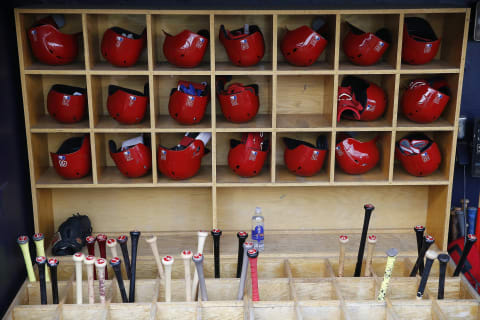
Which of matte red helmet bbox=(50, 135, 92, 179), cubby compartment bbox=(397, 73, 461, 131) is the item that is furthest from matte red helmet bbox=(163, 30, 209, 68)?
cubby compartment bbox=(397, 73, 461, 131)

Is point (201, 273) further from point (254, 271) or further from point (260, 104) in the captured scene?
point (260, 104)

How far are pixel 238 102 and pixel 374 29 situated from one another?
0.94m

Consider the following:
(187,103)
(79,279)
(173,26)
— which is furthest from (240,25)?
(79,279)

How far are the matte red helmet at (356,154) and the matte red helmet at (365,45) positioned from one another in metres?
0.46

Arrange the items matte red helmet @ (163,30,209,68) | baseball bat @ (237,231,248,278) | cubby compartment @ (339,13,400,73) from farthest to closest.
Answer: cubby compartment @ (339,13,400,73), matte red helmet @ (163,30,209,68), baseball bat @ (237,231,248,278)

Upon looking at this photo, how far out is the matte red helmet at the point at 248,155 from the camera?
3131 millimetres

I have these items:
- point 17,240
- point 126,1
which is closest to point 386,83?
point 126,1

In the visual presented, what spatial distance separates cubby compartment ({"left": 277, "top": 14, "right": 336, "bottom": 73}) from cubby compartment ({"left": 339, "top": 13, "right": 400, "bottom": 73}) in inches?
3.6

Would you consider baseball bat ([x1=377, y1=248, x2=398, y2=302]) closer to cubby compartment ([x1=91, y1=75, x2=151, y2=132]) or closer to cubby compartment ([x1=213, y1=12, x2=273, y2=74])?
cubby compartment ([x1=213, y1=12, x2=273, y2=74])

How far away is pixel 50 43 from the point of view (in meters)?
2.97

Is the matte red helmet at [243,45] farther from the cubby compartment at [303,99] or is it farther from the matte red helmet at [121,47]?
the matte red helmet at [121,47]

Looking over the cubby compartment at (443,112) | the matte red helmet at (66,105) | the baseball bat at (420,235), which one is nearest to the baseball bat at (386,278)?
the baseball bat at (420,235)

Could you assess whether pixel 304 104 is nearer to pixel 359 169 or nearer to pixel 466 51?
pixel 359 169

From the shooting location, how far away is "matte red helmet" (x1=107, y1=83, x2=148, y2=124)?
9.96ft
